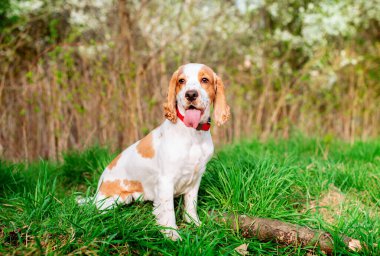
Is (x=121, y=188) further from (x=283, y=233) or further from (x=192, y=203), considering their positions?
(x=283, y=233)

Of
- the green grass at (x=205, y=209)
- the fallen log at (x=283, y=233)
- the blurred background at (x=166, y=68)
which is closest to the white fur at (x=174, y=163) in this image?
the green grass at (x=205, y=209)

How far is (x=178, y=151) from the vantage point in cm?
261

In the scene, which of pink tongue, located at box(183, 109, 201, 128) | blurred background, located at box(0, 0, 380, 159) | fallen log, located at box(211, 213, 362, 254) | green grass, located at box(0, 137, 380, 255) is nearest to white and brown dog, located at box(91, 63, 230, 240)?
pink tongue, located at box(183, 109, 201, 128)

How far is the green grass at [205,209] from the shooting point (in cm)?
220

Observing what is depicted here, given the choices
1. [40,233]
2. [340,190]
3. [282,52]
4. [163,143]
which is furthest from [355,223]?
[282,52]

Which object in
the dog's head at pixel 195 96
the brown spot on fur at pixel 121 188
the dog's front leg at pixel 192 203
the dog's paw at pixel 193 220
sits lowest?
the dog's paw at pixel 193 220

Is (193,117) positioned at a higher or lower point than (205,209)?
higher

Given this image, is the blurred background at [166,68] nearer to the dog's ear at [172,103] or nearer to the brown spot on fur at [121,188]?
the brown spot on fur at [121,188]

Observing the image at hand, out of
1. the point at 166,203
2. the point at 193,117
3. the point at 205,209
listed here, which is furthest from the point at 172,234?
the point at 193,117

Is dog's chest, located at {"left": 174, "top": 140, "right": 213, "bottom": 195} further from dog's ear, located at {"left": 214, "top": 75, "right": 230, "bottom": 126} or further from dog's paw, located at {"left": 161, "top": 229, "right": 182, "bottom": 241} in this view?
dog's paw, located at {"left": 161, "top": 229, "right": 182, "bottom": 241}

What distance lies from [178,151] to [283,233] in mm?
849

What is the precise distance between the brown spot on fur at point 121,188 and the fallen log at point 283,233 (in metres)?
0.63

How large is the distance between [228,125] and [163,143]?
3864 mm

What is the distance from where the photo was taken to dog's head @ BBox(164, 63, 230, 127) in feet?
8.07
